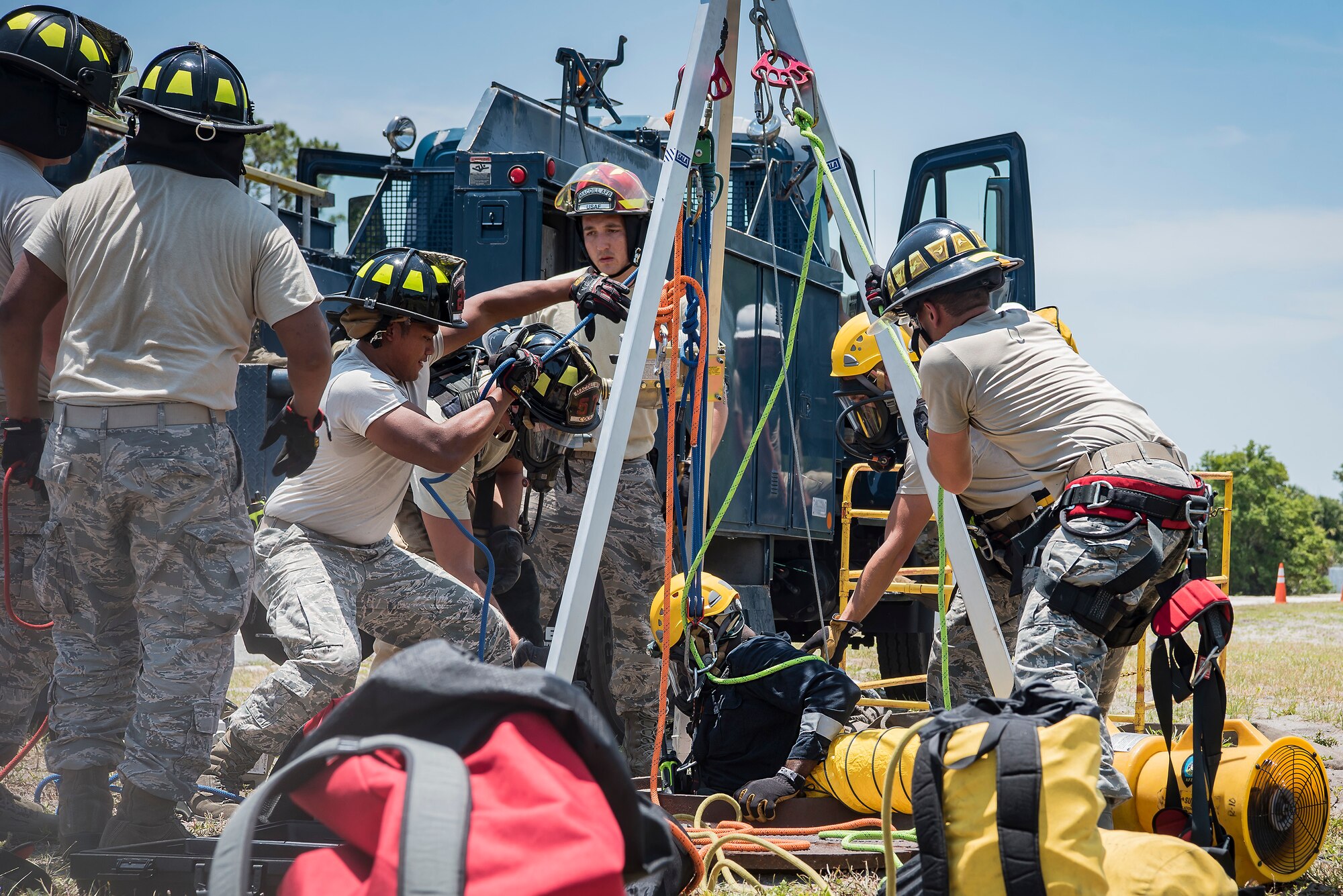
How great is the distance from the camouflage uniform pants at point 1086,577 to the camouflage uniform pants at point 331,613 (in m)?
1.77

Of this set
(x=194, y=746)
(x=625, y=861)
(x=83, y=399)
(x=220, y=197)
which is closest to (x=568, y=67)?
(x=220, y=197)

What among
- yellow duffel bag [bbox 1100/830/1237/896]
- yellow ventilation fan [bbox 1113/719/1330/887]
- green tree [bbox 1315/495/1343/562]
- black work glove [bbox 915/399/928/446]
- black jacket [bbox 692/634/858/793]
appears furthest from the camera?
green tree [bbox 1315/495/1343/562]

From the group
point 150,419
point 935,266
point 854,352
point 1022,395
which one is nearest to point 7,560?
point 150,419

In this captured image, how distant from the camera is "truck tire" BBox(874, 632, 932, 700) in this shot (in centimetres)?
738

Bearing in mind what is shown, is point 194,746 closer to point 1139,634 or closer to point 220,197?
point 220,197

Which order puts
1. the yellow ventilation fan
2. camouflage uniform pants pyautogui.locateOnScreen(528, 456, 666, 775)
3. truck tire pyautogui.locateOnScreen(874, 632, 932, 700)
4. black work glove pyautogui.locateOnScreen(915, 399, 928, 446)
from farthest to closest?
1. truck tire pyautogui.locateOnScreen(874, 632, 932, 700)
2. camouflage uniform pants pyautogui.locateOnScreen(528, 456, 666, 775)
3. black work glove pyautogui.locateOnScreen(915, 399, 928, 446)
4. the yellow ventilation fan

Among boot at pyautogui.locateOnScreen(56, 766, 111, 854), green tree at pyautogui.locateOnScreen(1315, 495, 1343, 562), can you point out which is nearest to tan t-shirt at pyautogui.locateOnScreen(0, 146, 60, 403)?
boot at pyautogui.locateOnScreen(56, 766, 111, 854)

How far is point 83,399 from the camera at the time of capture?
3.17m

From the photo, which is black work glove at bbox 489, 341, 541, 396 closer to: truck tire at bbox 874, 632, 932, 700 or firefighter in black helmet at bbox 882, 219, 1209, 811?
firefighter in black helmet at bbox 882, 219, 1209, 811

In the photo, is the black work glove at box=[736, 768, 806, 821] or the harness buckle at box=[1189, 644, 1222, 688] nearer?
the harness buckle at box=[1189, 644, 1222, 688]

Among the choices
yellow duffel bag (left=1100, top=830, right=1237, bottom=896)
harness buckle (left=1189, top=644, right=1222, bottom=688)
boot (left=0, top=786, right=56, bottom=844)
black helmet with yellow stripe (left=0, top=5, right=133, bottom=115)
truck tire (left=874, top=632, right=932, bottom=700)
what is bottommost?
truck tire (left=874, top=632, right=932, bottom=700)

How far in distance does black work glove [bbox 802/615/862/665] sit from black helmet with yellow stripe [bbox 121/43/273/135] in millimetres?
2967

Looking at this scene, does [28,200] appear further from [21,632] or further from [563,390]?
[563,390]

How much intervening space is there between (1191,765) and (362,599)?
2549mm
